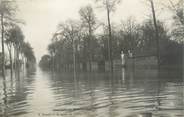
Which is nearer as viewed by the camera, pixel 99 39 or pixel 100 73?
pixel 100 73

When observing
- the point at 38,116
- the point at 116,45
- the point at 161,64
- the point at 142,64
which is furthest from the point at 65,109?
the point at 116,45

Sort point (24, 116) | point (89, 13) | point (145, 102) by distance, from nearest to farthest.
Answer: point (24, 116)
point (145, 102)
point (89, 13)

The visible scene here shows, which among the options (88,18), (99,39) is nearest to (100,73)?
(88,18)

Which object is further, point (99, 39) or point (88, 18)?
point (99, 39)

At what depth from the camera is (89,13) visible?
185 ft

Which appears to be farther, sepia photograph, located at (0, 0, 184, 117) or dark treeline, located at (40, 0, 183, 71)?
dark treeline, located at (40, 0, 183, 71)

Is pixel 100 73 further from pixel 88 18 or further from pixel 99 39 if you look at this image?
pixel 99 39

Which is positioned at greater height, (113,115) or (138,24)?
(138,24)

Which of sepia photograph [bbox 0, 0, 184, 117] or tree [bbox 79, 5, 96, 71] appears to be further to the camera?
tree [bbox 79, 5, 96, 71]

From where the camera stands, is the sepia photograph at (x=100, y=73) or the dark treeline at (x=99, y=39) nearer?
the sepia photograph at (x=100, y=73)

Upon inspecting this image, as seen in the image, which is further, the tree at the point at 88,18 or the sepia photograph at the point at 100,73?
the tree at the point at 88,18

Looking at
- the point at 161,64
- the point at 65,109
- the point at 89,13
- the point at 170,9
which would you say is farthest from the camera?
the point at 89,13

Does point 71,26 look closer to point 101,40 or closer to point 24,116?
point 101,40

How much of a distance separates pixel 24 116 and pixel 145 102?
3632 mm
